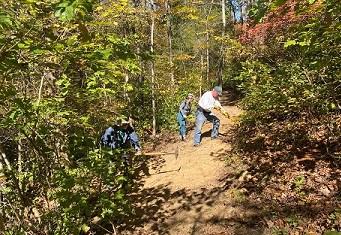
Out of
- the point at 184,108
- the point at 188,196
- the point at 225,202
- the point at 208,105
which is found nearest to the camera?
the point at 225,202

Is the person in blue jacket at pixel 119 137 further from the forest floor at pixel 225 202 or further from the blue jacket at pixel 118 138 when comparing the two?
the forest floor at pixel 225 202

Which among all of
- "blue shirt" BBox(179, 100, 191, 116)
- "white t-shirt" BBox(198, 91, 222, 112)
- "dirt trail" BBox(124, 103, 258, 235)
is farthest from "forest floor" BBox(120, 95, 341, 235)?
"blue shirt" BBox(179, 100, 191, 116)

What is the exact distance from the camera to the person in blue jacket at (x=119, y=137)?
6.82m

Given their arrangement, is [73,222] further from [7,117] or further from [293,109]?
[293,109]

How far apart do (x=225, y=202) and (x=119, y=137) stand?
8.63ft

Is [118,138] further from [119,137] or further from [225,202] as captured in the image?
[225,202]

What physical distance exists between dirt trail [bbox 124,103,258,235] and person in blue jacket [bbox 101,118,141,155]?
1.30 m

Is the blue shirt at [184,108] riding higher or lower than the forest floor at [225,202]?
higher

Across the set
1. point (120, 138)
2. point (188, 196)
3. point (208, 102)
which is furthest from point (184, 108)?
point (188, 196)

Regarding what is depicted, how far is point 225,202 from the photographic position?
6.25 m

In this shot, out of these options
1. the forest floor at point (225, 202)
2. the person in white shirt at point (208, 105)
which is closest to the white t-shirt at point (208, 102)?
the person in white shirt at point (208, 105)

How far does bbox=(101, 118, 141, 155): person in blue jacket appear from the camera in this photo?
22.4 feet

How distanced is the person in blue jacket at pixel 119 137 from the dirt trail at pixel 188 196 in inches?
51.3

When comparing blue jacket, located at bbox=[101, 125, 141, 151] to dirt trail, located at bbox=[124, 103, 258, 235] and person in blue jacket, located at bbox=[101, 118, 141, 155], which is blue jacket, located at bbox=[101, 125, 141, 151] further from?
dirt trail, located at bbox=[124, 103, 258, 235]
